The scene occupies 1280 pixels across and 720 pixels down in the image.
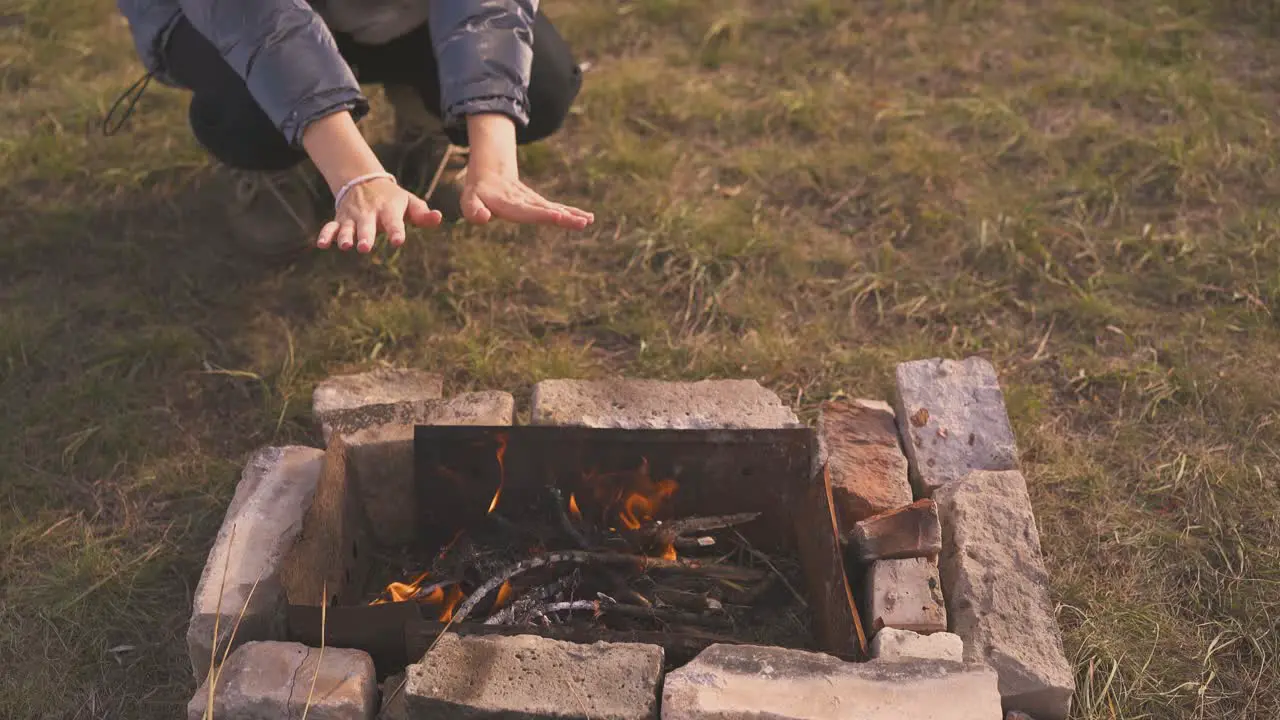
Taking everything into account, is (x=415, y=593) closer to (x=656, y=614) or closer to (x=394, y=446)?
(x=394, y=446)

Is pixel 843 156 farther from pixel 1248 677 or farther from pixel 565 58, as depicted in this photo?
pixel 1248 677

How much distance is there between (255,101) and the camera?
3242 mm

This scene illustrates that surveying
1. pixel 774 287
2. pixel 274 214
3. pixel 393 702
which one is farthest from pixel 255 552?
pixel 774 287

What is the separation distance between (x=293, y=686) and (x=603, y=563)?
677mm

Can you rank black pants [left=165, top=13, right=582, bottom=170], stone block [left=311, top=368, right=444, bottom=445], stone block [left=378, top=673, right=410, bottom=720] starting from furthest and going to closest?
black pants [left=165, top=13, right=582, bottom=170], stone block [left=311, top=368, right=444, bottom=445], stone block [left=378, top=673, right=410, bottom=720]

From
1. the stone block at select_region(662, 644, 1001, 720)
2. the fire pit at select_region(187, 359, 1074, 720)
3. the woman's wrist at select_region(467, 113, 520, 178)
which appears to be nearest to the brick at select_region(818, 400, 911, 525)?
the fire pit at select_region(187, 359, 1074, 720)

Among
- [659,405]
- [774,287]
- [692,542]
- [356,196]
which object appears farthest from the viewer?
[774,287]

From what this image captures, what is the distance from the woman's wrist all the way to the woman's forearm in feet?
0.74

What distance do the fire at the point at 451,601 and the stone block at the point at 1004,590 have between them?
1.02 metres

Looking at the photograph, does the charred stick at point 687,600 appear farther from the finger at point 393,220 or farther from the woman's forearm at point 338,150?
the woman's forearm at point 338,150

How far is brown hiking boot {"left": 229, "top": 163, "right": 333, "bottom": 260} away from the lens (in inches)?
143

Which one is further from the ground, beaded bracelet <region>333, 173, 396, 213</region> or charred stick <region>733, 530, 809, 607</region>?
beaded bracelet <region>333, 173, 396, 213</region>

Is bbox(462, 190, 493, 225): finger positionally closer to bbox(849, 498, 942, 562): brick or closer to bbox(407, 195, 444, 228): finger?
bbox(407, 195, 444, 228): finger

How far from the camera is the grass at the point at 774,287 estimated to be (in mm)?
2752
